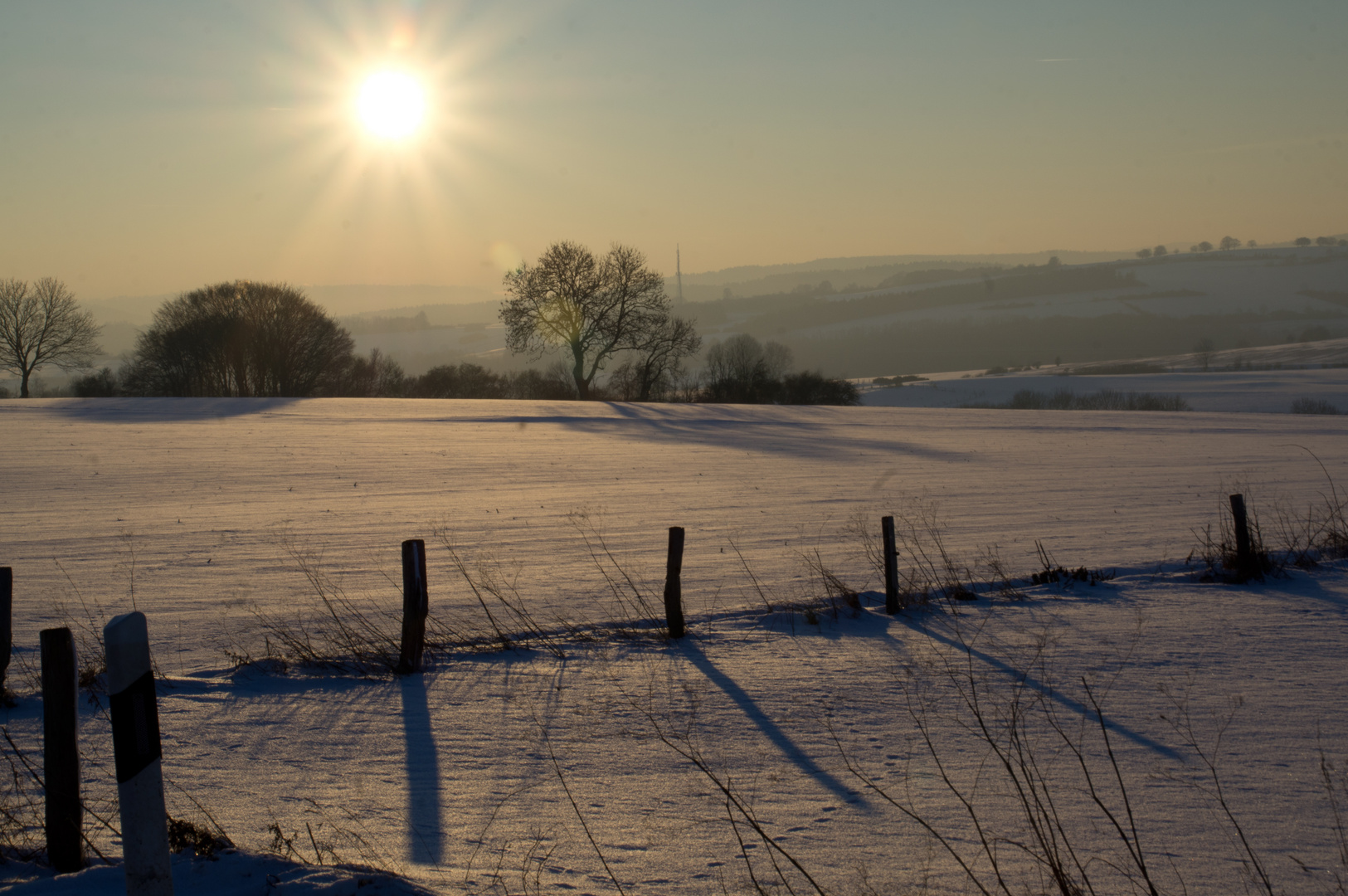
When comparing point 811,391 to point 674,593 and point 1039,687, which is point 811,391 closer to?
point 674,593

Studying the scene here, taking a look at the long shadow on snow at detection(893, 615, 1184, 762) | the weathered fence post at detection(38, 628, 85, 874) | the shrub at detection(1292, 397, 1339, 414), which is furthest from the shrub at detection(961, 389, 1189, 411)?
the weathered fence post at detection(38, 628, 85, 874)

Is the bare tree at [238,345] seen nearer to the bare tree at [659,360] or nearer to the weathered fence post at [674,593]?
the bare tree at [659,360]

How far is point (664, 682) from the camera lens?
6.72 meters

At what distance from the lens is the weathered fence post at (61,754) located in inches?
141

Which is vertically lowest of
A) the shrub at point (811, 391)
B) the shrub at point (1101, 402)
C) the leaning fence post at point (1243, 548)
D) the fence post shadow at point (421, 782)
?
the fence post shadow at point (421, 782)

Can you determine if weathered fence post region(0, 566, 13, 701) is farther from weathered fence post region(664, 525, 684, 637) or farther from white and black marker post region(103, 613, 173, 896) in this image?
weathered fence post region(664, 525, 684, 637)

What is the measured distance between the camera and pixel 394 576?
1105cm

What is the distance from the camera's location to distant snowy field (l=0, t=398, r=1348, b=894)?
4.29 meters

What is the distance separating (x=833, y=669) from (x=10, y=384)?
388ft

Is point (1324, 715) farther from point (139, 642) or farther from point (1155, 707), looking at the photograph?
point (139, 642)

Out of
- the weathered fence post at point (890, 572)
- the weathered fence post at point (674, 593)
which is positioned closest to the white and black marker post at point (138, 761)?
the weathered fence post at point (674, 593)

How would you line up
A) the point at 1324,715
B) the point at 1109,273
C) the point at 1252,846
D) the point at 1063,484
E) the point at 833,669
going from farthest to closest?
the point at 1109,273
the point at 1063,484
the point at 833,669
the point at 1324,715
the point at 1252,846

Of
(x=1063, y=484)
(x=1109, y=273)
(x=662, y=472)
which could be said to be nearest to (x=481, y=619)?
(x=662, y=472)

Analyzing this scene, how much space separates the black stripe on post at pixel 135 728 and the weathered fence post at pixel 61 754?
0.98 m
